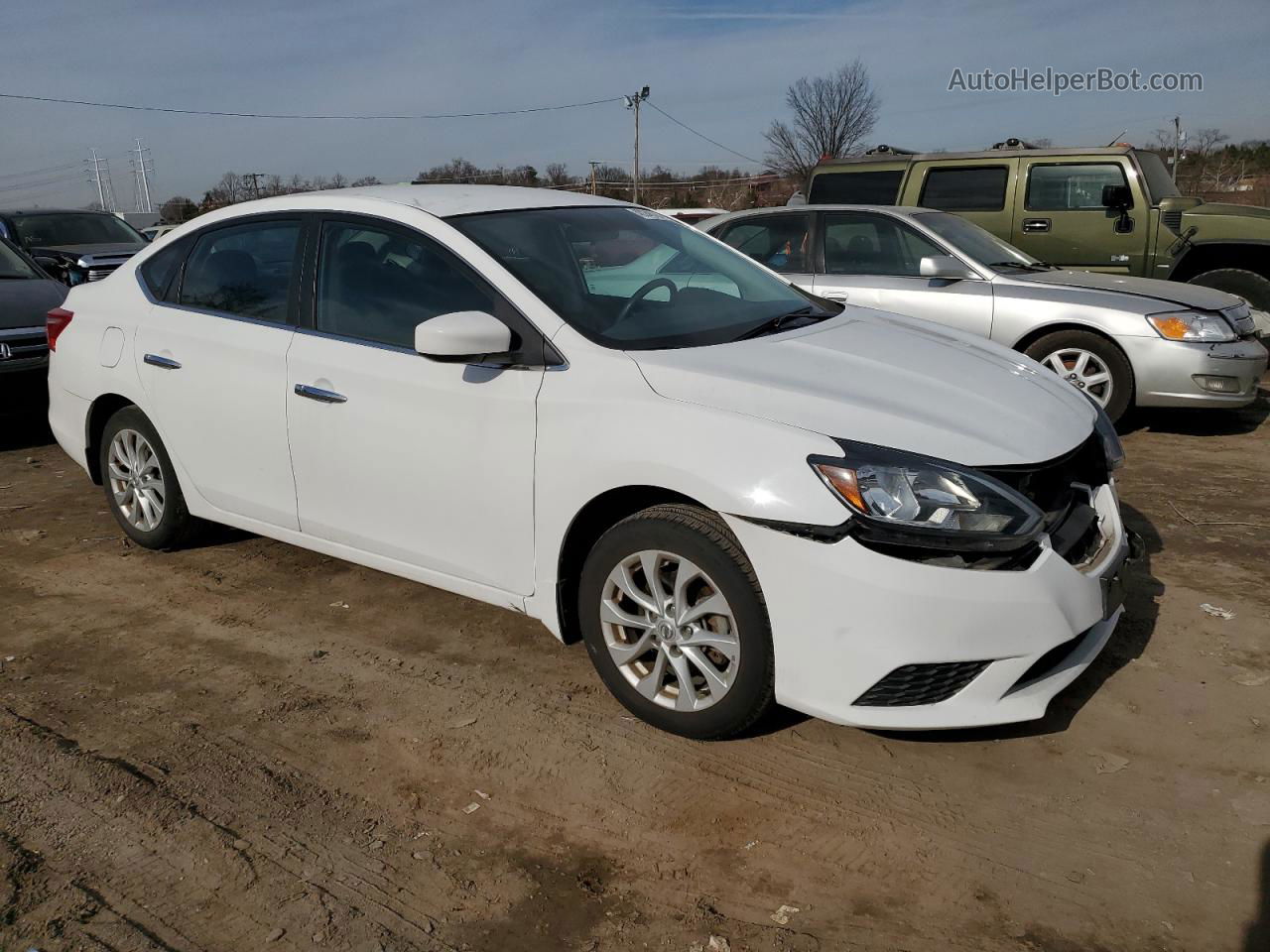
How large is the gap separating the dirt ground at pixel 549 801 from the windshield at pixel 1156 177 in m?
5.83

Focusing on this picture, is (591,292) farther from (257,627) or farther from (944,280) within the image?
(944,280)

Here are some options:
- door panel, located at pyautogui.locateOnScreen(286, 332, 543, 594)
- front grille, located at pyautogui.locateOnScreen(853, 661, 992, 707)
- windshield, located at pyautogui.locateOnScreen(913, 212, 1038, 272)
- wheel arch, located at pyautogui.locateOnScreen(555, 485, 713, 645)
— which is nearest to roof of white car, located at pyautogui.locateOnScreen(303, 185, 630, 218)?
door panel, located at pyautogui.locateOnScreen(286, 332, 543, 594)

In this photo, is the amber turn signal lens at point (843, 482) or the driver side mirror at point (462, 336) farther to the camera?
the driver side mirror at point (462, 336)

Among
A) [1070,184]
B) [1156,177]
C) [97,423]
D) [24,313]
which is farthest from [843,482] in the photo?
[1156,177]

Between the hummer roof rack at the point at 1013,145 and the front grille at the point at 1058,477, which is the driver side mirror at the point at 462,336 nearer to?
the front grille at the point at 1058,477

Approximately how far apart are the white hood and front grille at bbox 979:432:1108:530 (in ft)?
0.11

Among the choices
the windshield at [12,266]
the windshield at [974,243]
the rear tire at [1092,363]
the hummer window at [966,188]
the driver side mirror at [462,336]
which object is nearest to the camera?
the driver side mirror at [462,336]

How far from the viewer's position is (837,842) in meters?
2.73

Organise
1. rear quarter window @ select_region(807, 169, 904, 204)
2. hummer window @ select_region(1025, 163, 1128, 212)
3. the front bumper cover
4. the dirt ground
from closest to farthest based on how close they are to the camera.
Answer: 1. the dirt ground
2. the front bumper cover
3. hummer window @ select_region(1025, 163, 1128, 212)
4. rear quarter window @ select_region(807, 169, 904, 204)

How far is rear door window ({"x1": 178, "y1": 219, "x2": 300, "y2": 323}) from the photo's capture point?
4.11 meters

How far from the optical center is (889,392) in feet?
10.2

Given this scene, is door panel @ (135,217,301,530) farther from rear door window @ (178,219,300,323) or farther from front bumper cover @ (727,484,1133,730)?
front bumper cover @ (727,484,1133,730)

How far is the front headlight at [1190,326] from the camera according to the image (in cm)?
661

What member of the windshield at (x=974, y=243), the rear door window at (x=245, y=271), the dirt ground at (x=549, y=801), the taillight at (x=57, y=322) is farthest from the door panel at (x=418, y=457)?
the windshield at (x=974, y=243)
